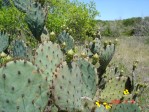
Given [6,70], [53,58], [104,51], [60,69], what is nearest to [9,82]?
[6,70]

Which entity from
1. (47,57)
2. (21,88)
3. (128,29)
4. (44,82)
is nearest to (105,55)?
(47,57)

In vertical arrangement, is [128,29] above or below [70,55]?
above

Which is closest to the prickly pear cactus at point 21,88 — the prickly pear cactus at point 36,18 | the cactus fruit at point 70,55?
the cactus fruit at point 70,55

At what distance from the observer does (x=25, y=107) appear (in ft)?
9.24

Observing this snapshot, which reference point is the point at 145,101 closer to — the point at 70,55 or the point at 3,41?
the point at 3,41

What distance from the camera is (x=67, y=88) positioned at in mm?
3051

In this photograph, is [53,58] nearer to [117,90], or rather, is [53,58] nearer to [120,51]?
[117,90]

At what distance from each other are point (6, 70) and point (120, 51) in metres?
23.9

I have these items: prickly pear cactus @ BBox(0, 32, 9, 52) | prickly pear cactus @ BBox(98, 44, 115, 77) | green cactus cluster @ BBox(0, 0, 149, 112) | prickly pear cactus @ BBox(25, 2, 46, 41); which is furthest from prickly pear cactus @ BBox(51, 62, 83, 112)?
prickly pear cactus @ BBox(0, 32, 9, 52)

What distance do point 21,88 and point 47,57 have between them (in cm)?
112

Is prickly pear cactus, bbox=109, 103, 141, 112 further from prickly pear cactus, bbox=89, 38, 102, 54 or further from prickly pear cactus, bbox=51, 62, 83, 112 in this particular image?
prickly pear cactus, bbox=89, 38, 102, 54

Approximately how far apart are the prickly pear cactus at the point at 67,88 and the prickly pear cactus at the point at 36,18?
65.4 inches

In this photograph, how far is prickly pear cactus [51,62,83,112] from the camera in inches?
117

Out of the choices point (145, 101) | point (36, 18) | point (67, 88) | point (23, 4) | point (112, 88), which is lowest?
point (145, 101)
